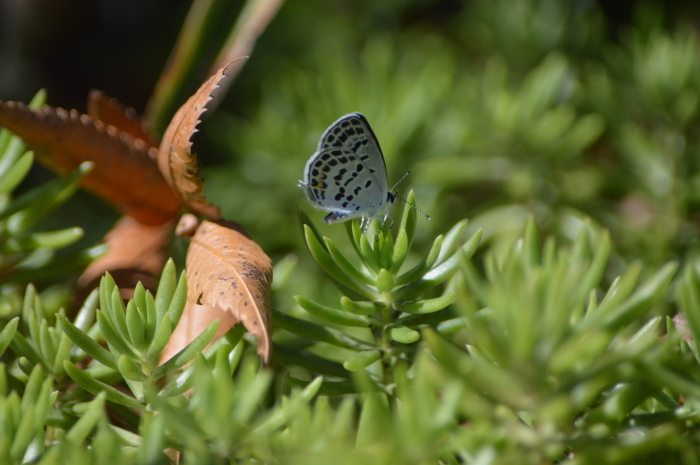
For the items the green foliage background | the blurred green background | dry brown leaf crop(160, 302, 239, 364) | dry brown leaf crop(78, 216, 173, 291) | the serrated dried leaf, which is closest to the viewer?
the green foliage background

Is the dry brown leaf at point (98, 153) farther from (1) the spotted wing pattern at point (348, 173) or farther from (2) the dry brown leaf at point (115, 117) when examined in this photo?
(1) the spotted wing pattern at point (348, 173)

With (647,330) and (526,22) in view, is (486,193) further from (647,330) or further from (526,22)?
(647,330)

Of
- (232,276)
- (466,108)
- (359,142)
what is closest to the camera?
(232,276)

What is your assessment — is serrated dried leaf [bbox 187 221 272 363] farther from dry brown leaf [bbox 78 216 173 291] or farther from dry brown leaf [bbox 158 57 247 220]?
dry brown leaf [bbox 78 216 173 291]

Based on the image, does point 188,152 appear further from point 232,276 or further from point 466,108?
point 466,108

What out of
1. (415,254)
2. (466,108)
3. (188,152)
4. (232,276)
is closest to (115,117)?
(188,152)

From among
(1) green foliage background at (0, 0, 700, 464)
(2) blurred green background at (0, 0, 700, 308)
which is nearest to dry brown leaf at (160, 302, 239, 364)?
(1) green foliage background at (0, 0, 700, 464)
